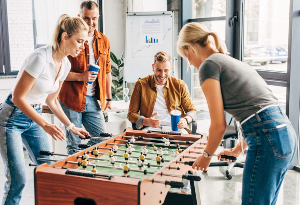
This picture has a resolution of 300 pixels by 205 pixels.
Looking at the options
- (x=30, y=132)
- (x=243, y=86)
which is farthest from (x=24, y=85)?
(x=243, y=86)

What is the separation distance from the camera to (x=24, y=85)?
6.72ft

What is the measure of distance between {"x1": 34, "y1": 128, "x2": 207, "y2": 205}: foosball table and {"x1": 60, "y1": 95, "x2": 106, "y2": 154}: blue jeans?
0.72 meters

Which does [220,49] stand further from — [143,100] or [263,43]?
[263,43]

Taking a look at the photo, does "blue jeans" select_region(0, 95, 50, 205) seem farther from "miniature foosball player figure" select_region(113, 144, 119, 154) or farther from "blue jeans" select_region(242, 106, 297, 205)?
"blue jeans" select_region(242, 106, 297, 205)

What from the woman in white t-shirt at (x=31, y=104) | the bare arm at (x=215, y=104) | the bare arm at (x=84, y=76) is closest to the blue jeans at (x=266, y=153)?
the bare arm at (x=215, y=104)

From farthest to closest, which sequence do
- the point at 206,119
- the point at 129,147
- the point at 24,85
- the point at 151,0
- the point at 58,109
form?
the point at 206,119 → the point at 151,0 → the point at 58,109 → the point at 129,147 → the point at 24,85

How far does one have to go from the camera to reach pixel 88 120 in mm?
3121

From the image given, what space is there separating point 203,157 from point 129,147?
0.57 m

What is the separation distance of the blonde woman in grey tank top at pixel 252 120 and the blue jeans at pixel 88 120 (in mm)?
1576

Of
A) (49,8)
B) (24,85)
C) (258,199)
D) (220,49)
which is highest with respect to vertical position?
(49,8)

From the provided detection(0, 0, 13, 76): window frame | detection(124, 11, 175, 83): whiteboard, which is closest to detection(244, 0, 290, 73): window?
detection(124, 11, 175, 83): whiteboard

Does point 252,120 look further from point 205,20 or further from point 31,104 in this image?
point 205,20

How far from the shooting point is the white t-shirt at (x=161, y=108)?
10.9ft

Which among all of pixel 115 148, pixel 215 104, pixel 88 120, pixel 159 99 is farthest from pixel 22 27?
pixel 215 104
